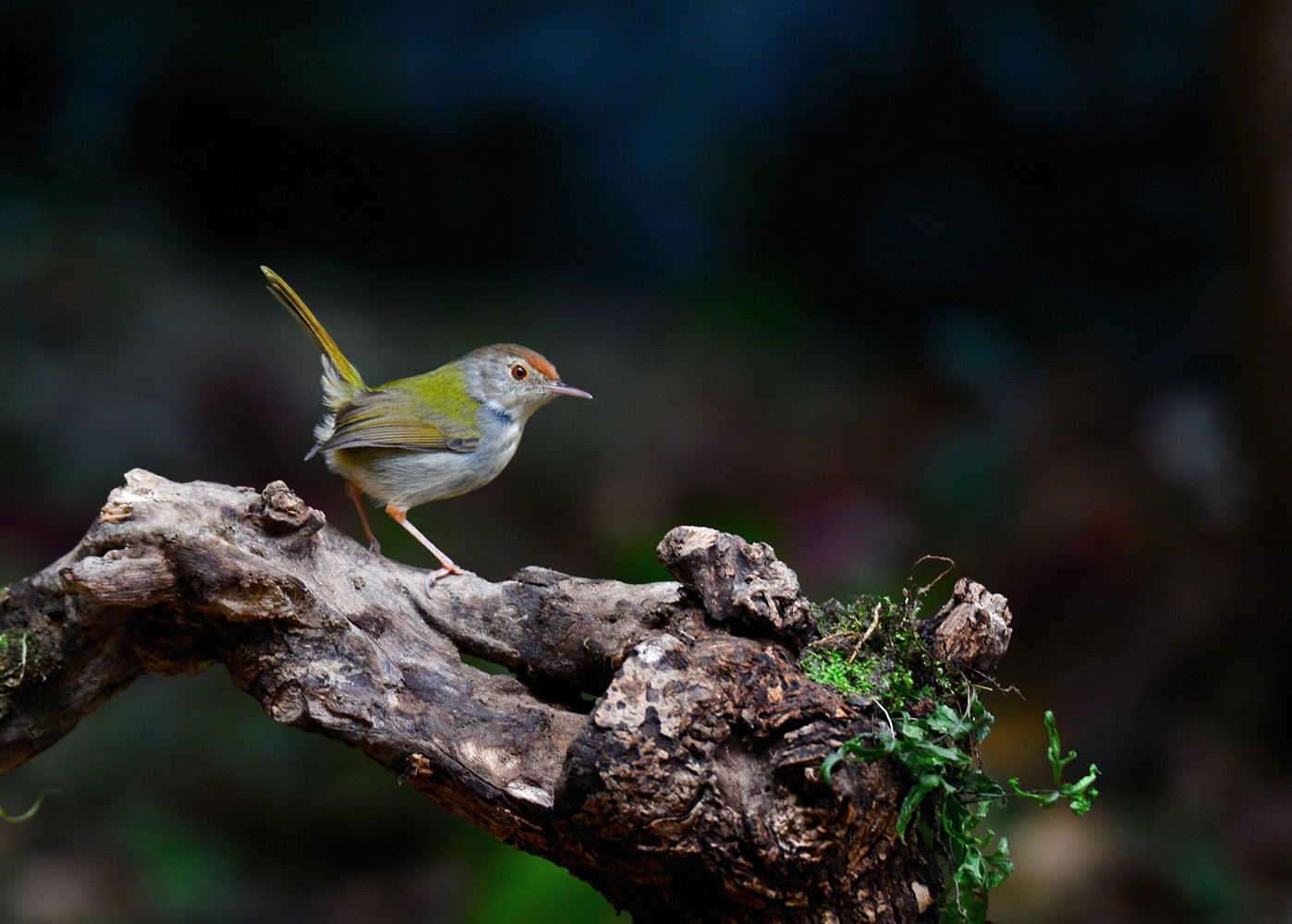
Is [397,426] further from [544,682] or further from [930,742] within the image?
[930,742]

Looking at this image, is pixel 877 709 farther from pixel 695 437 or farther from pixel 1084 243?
pixel 1084 243

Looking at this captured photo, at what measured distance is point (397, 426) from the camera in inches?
158

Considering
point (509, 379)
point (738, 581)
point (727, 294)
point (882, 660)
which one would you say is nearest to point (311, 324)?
point (509, 379)

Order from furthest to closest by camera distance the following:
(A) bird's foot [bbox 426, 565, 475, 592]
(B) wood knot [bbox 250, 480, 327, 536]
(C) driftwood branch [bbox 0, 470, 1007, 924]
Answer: (A) bird's foot [bbox 426, 565, 475, 592], (B) wood knot [bbox 250, 480, 327, 536], (C) driftwood branch [bbox 0, 470, 1007, 924]

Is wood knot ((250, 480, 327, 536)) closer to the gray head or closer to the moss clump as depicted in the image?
the moss clump

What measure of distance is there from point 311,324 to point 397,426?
1.70 ft

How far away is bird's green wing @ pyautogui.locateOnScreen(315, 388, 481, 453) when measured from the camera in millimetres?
3938

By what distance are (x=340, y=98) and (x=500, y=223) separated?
177 centimetres

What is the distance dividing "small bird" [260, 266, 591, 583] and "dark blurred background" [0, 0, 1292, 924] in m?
2.03

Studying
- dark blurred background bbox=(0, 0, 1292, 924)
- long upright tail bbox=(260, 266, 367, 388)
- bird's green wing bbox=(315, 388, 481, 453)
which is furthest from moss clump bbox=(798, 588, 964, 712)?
dark blurred background bbox=(0, 0, 1292, 924)

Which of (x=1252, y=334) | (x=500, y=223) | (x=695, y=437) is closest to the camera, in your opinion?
(x=1252, y=334)

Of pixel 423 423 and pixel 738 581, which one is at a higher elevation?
pixel 423 423

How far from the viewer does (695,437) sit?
9.12m

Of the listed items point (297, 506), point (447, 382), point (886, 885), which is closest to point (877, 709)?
point (886, 885)
